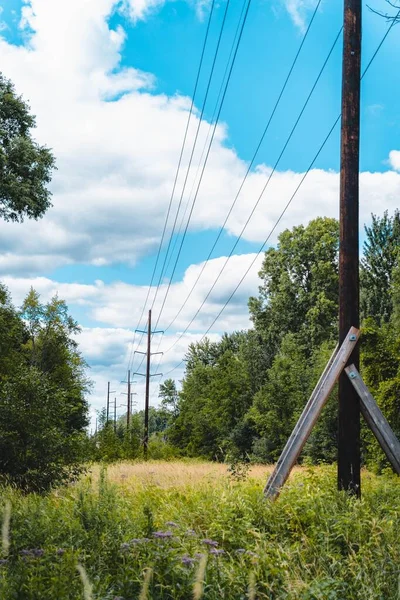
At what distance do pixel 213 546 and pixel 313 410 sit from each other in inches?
118

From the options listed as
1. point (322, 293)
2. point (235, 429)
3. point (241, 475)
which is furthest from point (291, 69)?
point (235, 429)

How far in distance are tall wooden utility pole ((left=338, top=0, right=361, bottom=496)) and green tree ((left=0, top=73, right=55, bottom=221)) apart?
1544 centimetres

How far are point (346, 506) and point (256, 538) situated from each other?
1.51 meters

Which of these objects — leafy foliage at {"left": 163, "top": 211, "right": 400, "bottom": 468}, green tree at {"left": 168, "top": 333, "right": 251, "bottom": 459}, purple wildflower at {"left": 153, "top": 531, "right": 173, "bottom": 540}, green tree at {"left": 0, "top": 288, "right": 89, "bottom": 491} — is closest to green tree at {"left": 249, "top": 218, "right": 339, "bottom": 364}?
leafy foliage at {"left": 163, "top": 211, "right": 400, "bottom": 468}

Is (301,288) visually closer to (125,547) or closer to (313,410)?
(313,410)

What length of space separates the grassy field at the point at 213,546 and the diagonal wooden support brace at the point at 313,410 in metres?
0.29

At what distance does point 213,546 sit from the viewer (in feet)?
21.3

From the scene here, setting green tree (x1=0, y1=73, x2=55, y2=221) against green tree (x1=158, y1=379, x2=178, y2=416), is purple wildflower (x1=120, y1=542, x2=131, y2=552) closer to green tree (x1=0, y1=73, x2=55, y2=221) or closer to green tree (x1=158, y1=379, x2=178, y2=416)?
green tree (x1=0, y1=73, x2=55, y2=221)

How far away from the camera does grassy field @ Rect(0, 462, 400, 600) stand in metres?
4.90

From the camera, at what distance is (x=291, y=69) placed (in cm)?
1219

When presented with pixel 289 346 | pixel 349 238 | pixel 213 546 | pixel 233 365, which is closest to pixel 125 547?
pixel 213 546

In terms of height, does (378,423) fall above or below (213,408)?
below

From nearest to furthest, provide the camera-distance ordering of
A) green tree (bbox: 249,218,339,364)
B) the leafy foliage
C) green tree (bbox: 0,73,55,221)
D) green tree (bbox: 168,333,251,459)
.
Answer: green tree (bbox: 0,73,55,221) → the leafy foliage → green tree (bbox: 249,218,339,364) → green tree (bbox: 168,333,251,459)

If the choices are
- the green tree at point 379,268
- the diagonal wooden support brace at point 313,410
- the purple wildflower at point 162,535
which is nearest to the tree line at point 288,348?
the green tree at point 379,268
